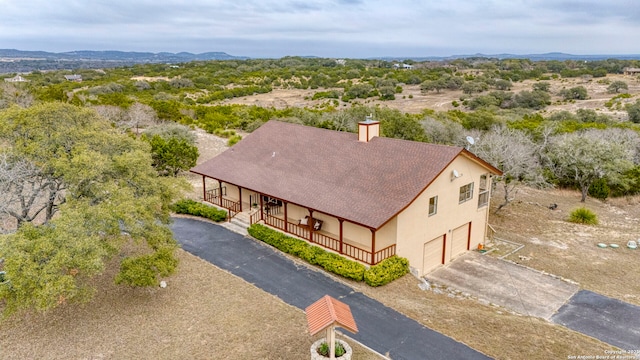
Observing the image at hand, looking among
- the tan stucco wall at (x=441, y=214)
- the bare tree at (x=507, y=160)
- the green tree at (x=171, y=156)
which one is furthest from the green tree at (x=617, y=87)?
the green tree at (x=171, y=156)

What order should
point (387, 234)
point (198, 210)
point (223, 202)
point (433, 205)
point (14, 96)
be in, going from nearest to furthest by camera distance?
1. point (387, 234)
2. point (433, 205)
3. point (198, 210)
4. point (223, 202)
5. point (14, 96)

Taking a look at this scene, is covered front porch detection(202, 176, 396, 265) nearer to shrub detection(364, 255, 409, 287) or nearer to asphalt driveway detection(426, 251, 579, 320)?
shrub detection(364, 255, 409, 287)

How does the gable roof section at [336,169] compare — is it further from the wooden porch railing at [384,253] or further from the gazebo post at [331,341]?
the gazebo post at [331,341]

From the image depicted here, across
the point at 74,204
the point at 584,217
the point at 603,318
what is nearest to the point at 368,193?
the point at 603,318

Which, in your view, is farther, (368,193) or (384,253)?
(368,193)

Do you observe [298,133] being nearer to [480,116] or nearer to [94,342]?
[94,342]

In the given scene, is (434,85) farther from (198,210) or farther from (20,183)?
(20,183)

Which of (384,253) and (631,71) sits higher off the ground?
(631,71)

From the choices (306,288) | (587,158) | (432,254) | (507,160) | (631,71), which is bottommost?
(306,288)
